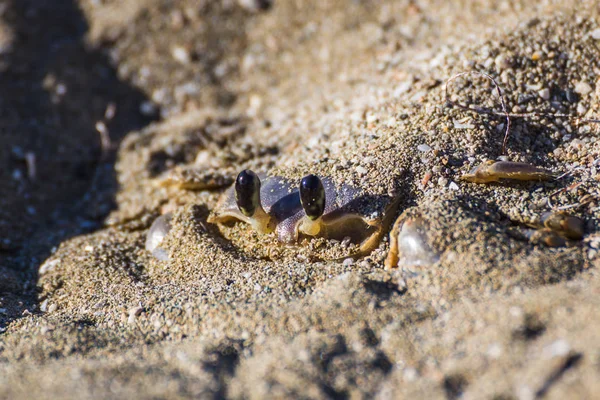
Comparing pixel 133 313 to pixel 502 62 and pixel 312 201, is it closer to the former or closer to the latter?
pixel 312 201

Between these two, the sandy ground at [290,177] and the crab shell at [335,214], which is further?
the crab shell at [335,214]

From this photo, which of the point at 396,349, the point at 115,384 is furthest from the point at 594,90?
the point at 115,384

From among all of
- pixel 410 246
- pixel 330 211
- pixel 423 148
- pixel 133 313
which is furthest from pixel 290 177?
pixel 133 313

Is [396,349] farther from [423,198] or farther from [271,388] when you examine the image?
[423,198]

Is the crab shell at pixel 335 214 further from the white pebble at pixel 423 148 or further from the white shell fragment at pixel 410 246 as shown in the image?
the white pebble at pixel 423 148

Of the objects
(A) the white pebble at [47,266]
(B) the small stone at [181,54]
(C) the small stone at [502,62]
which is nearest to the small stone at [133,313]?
(A) the white pebble at [47,266]
